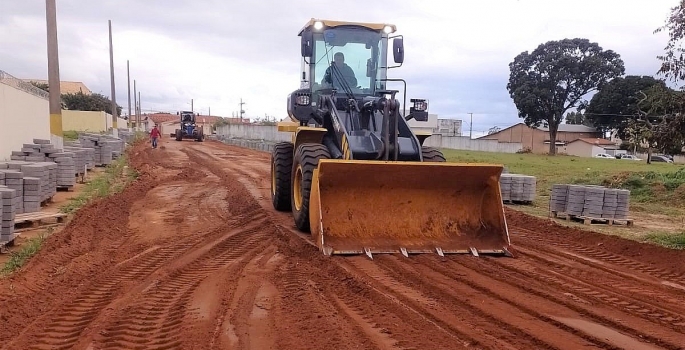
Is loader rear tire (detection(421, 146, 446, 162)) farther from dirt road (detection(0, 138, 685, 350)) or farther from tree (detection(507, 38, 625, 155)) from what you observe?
tree (detection(507, 38, 625, 155))

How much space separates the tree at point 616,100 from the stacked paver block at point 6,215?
43.6 m

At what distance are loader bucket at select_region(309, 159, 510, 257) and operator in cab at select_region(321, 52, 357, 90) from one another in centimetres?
248

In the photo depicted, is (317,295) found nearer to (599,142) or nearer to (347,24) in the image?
(347,24)

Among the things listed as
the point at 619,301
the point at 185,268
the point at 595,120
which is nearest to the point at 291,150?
the point at 185,268

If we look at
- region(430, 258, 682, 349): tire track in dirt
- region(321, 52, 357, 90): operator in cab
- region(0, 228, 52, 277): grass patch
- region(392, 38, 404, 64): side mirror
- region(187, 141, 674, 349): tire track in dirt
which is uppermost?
region(392, 38, 404, 64): side mirror

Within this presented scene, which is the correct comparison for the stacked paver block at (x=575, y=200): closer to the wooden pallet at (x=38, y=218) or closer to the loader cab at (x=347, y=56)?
the loader cab at (x=347, y=56)

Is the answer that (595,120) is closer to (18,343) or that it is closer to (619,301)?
(619,301)

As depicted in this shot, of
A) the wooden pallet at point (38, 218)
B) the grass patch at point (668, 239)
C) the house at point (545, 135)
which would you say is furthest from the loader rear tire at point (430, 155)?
the house at point (545, 135)

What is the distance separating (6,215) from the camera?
7.77 metres

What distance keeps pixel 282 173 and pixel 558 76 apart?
124 feet

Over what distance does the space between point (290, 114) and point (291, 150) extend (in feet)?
2.40

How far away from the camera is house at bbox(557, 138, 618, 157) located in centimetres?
6125

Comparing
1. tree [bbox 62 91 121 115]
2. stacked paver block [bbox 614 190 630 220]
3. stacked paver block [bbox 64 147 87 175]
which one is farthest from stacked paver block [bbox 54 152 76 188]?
tree [bbox 62 91 121 115]

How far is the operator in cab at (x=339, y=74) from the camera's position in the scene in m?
9.59
